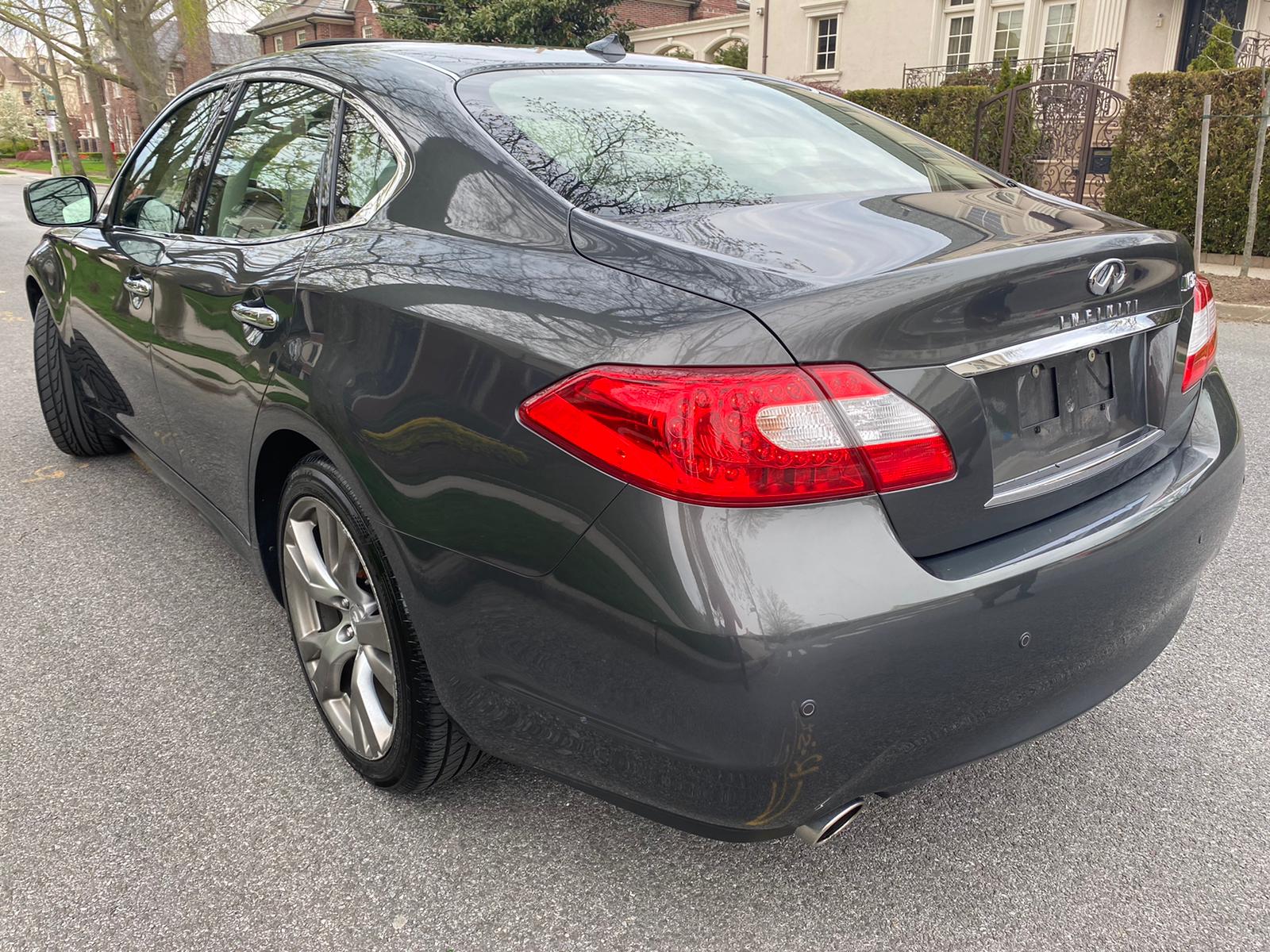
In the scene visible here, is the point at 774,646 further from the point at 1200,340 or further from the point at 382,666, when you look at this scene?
the point at 1200,340

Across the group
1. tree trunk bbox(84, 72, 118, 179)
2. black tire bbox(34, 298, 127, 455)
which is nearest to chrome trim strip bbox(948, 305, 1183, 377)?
black tire bbox(34, 298, 127, 455)

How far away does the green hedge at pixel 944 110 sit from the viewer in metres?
14.2

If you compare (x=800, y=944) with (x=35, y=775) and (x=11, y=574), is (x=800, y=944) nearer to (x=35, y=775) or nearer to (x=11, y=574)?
(x=35, y=775)

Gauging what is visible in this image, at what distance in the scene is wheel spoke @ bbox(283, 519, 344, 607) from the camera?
7.61 feet

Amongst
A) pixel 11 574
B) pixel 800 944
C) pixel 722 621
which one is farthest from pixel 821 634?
pixel 11 574

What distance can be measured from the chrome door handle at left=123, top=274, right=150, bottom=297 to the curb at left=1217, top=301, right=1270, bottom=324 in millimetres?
8440

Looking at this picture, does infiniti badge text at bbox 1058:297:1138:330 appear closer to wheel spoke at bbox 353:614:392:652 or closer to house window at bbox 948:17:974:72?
wheel spoke at bbox 353:614:392:652

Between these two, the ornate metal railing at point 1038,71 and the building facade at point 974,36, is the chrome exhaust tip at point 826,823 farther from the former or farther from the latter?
the ornate metal railing at point 1038,71

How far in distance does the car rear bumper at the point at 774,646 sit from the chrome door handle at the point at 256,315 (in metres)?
0.73

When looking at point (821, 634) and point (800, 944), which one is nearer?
point (821, 634)

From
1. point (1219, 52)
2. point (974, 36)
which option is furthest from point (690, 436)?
point (974, 36)

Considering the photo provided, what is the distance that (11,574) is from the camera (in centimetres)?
355

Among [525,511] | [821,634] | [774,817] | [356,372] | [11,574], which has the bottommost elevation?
[11,574]

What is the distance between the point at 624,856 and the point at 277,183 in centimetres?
189
